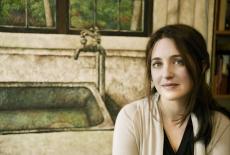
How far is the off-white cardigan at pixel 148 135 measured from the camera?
1.29 metres

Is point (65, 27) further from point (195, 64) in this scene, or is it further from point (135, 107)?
point (195, 64)

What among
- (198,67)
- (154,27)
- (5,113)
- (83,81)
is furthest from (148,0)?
(5,113)

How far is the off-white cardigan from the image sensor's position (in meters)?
1.29

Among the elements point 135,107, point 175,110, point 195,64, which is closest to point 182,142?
point 175,110

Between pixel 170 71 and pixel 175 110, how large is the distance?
0.23m

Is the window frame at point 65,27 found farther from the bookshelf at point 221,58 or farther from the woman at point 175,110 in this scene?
the woman at point 175,110

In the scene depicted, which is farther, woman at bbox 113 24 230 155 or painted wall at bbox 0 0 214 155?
→ painted wall at bbox 0 0 214 155

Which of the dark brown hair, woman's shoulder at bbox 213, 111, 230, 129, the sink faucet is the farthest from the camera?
the sink faucet

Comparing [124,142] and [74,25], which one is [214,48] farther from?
[124,142]

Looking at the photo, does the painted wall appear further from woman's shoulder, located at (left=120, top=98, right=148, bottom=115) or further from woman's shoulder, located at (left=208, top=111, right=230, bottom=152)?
woman's shoulder, located at (left=208, top=111, right=230, bottom=152)

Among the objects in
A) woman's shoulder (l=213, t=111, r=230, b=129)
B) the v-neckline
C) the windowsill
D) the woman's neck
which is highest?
the windowsill

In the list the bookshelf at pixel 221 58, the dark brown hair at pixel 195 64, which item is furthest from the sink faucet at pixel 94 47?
the bookshelf at pixel 221 58

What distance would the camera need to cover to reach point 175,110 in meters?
1.36

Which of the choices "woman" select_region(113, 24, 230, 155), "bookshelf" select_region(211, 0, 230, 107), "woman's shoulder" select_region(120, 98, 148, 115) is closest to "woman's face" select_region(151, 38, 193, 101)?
"woman" select_region(113, 24, 230, 155)
